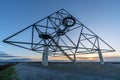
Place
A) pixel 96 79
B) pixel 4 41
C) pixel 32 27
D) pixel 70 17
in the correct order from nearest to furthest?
pixel 96 79, pixel 4 41, pixel 32 27, pixel 70 17

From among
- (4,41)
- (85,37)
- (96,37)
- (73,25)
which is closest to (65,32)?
(73,25)

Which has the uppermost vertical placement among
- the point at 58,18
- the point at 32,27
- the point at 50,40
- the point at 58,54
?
the point at 58,18

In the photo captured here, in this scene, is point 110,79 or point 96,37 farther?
point 96,37

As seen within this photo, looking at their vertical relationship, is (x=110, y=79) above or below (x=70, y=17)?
below

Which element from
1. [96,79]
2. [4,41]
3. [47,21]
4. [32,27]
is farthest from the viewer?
[47,21]

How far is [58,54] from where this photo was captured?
4019cm

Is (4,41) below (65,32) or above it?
below

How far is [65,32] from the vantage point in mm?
37594

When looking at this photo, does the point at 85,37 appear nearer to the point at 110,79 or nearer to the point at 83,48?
the point at 83,48

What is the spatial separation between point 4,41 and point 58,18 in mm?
14181

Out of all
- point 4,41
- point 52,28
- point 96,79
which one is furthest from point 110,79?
point 52,28

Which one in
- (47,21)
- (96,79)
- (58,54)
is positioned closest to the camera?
(96,79)

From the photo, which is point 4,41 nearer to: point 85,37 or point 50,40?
point 50,40

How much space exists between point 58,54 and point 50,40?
6142mm
